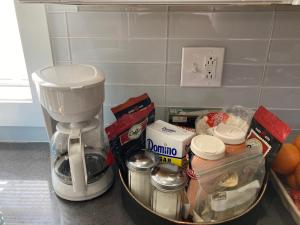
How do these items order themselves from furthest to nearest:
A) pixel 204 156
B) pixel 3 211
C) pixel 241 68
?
pixel 241 68 → pixel 3 211 → pixel 204 156

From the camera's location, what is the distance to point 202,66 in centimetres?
81

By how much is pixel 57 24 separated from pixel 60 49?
2.7 inches

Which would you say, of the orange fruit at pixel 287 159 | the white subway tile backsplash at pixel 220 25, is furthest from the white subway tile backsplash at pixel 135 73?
the orange fruit at pixel 287 159

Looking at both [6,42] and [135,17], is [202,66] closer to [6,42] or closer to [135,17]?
[135,17]

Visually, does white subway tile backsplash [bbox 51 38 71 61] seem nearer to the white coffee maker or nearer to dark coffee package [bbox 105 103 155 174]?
the white coffee maker

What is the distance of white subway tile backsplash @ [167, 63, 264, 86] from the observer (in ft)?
2.71

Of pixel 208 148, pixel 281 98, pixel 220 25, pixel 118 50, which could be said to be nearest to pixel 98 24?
pixel 118 50

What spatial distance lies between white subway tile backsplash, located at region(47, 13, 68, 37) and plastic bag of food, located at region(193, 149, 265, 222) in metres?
0.52

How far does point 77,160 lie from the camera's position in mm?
645

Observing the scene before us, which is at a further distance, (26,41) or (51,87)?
(26,41)

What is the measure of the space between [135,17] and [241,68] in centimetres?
32

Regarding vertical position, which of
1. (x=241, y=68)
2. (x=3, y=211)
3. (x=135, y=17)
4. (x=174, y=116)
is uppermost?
(x=135, y=17)

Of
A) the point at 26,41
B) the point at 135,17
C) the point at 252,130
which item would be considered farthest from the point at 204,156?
the point at 26,41

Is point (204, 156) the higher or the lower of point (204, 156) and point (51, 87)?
the lower
